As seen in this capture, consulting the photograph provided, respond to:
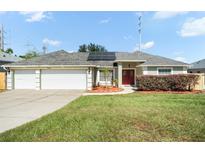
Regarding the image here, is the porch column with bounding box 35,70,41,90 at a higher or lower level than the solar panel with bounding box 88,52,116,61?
lower

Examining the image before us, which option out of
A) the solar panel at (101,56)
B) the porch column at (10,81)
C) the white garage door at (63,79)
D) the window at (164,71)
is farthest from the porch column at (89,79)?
the porch column at (10,81)

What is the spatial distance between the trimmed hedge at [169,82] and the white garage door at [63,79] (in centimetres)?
561

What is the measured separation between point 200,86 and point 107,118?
14.3 metres

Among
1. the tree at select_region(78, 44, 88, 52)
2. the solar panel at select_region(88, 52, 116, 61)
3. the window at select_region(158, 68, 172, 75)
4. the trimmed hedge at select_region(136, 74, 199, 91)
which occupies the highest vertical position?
the tree at select_region(78, 44, 88, 52)

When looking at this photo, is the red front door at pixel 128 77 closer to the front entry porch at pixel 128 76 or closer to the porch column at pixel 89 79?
the front entry porch at pixel 128 76

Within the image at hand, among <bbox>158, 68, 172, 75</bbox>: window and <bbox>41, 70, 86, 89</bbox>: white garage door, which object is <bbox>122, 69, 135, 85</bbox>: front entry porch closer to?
<bbox>158, 68, 172, 75</bbox>: window

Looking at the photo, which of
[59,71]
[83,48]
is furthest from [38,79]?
[83,48]

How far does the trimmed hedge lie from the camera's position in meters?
18.5

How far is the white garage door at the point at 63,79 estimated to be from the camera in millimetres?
21141

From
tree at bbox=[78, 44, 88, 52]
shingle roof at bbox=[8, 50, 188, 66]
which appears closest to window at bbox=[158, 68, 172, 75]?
shingle roof at bbox=[8, 50, 188, 66]

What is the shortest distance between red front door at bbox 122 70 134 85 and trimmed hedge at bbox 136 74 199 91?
6096 millimetres
